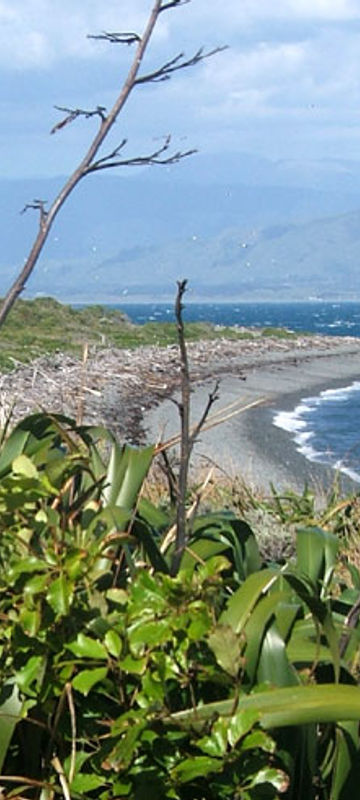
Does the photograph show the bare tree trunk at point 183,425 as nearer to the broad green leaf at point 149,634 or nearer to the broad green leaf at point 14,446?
the broad green leaf at point 149,634

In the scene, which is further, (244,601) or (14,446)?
(14,446)

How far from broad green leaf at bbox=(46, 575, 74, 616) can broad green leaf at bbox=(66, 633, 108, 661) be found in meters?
0.05

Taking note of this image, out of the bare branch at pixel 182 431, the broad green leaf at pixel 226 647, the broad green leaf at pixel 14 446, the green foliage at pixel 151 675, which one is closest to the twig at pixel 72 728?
the green foliage at pixel 151 675

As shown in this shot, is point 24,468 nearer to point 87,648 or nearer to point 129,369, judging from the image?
point 87,648

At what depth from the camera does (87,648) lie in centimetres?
192

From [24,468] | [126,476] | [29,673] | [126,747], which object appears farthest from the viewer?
[126,476]

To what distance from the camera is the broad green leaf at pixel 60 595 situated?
6.19 ft

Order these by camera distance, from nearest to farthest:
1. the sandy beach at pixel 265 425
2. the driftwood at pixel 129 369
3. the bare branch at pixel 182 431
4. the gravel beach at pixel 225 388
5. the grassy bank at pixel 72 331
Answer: the bare branch at pixel 182 431
the driftwood at pixel 129 369
the gravel beach at pixel 225 388
the sandy beach at pixel 265 425
the grassy bank at pixel 72 331

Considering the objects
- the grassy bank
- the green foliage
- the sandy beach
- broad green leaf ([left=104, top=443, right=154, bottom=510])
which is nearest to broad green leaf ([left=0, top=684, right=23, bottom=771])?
the green foliage

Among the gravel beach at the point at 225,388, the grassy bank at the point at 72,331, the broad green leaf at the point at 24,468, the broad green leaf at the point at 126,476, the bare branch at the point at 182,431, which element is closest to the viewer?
the bare branch at the point at 182,431

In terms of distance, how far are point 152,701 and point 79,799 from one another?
25 centimetres

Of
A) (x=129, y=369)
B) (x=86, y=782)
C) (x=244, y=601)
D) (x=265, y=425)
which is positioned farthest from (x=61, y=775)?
(x=265, y=425)

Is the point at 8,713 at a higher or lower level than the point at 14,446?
lower

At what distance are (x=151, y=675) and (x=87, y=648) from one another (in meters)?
0.10
